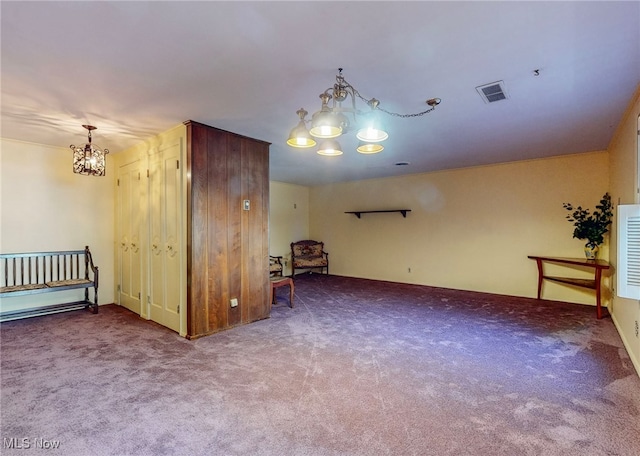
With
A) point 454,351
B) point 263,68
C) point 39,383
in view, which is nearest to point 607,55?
point 263,68

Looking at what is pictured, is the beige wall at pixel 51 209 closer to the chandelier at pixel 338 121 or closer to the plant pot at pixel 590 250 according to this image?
the chandelier at pixel 338 121

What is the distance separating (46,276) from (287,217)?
15.4ft

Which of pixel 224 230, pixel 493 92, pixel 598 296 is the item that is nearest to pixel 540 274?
pixel 598 296

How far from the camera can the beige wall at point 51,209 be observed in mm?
4199

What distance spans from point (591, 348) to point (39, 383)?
488 centimetres

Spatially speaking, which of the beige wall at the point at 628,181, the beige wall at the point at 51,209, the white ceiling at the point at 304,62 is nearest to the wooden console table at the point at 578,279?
the beige wall at the point at 628,181

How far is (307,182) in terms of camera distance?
7805 mm

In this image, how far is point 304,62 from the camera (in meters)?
2.21

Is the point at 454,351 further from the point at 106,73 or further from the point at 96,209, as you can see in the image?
the point at 96,209

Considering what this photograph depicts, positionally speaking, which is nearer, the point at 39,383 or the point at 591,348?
the point at 39,383

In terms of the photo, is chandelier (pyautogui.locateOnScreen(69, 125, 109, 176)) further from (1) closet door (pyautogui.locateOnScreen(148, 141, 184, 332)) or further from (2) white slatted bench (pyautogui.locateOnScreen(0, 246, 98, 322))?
(2) white slatted bench (pyautogui.locateOnScreen(0, 246, 98, 322))

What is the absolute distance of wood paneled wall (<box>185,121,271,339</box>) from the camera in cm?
350

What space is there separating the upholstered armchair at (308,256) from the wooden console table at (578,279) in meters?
4.32

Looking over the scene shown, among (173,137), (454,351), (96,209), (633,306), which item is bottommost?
(454,351)
